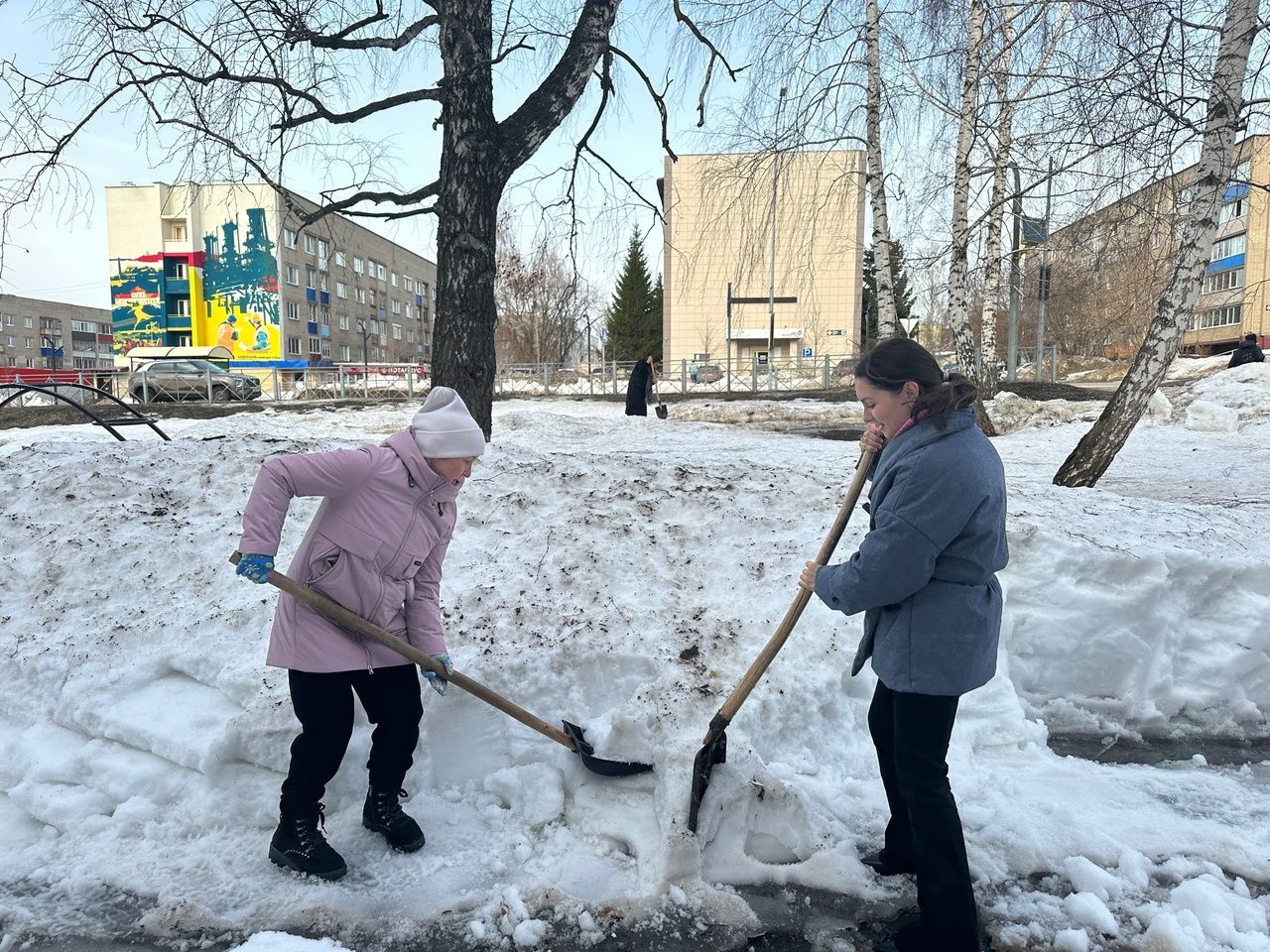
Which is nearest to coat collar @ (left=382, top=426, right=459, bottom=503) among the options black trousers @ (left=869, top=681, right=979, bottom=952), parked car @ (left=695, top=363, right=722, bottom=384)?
black trousers @ (left=869, top=681, right=979, bottom=952)

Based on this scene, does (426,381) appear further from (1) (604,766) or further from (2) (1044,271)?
(1) (604,766)

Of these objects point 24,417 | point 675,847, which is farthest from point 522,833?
point 24,417

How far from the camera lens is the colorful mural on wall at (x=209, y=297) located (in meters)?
47.3

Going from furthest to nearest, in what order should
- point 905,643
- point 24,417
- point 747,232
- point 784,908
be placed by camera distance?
1. point 24,417
2. point 747,232
3. point 784,908
4. point 905,643

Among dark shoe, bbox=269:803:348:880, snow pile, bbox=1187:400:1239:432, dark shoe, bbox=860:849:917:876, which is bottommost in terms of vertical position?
dark shoe, bbox=860:849:917:876

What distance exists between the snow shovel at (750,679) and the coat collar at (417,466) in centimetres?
118

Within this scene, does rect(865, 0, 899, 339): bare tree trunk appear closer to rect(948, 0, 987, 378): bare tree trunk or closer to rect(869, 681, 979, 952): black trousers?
rect(948, 0, 987, 378): bare tree trunk

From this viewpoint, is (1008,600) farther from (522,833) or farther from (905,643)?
(522,833)

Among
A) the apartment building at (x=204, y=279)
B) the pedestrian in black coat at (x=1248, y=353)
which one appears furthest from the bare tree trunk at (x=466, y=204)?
the apartment building at (x=204, y=279)

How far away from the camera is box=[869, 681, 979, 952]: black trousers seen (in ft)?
7.07

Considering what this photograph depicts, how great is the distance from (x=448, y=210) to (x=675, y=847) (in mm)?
5134

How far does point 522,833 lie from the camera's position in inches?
111

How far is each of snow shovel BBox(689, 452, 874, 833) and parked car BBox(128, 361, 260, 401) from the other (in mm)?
23436

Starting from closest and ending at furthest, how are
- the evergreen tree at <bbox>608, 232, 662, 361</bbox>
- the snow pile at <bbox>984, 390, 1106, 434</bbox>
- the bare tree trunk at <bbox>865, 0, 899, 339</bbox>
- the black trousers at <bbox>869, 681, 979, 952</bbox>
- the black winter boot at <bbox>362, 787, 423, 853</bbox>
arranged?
1. the black trousers at <bbox>869, 681, 979, 952</bbox>
2. the black winter boot at <bbox>362, 787, 423, 853</bbox>
3. the bare tree trunk at <bbox>865, 0, 899, 339</bbox>
4. the snow pile at <bbox>984, 390, 1106, 434</bbox>
5. the evergreen tree at <bbox>608, 232, 662, 361</bbox>
